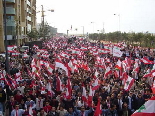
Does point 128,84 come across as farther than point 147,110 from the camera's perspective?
Yes

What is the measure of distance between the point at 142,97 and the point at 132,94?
1.65 ft

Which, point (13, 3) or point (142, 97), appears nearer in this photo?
point (142, 97)

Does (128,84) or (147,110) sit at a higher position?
(147,110)

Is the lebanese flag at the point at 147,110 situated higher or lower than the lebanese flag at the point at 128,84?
higher

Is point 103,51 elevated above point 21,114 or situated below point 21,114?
above

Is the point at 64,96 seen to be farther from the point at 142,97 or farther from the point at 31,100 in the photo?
the point at 142,97

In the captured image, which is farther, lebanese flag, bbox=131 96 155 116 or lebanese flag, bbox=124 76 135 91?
lebanese flag, bbox=124 76 135 91

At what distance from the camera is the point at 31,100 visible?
10164 millimetres

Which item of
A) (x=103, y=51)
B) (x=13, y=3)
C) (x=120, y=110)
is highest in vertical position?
(x=13, y=3)

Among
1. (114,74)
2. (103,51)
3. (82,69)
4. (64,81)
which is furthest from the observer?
(103,51)

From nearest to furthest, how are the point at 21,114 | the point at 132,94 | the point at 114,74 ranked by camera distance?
the point at 21,114, the point at 132,94, the point at 114,74

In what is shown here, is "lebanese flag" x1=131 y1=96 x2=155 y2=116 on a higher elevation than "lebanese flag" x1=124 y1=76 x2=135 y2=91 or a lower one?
higher

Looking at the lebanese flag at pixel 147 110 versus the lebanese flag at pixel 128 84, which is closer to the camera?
the lebanese flag at pixel 147 110

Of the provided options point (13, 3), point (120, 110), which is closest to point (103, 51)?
point (120, 110)
